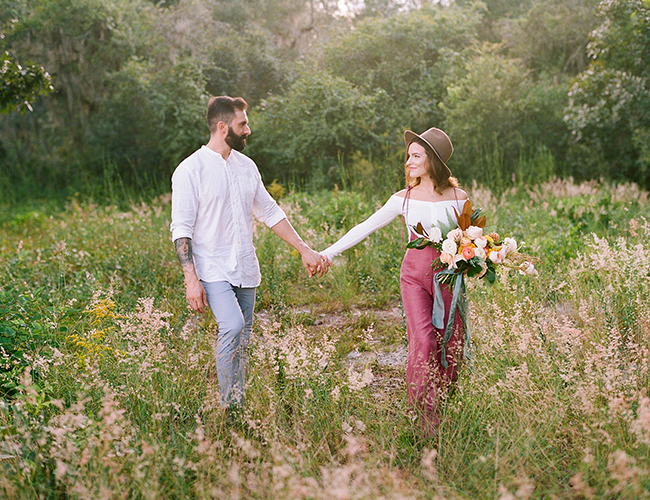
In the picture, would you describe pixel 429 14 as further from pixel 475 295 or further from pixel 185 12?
pixel 475 295

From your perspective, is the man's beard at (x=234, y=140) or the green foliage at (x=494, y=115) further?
the green foliage at (x=494, y=115)

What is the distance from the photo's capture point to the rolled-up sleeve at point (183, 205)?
3.32 m

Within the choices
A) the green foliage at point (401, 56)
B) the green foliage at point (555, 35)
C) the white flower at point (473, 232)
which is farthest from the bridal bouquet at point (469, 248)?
the green foliage at point (555, 35)

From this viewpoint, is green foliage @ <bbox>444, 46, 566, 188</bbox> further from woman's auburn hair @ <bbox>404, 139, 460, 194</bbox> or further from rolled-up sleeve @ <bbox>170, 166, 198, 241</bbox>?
rolled-up sleeve @ <bbox>170, 166, 198, 241</bbox>

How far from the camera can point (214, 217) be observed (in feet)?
11.2

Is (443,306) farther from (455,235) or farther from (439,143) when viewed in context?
(439,143)

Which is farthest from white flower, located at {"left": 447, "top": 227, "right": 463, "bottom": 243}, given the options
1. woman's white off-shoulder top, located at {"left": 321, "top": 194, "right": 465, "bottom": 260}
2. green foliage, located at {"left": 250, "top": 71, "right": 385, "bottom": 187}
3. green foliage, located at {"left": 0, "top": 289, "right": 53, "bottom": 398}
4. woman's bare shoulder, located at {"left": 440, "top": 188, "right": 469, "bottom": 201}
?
green foliage, located at {"left": 250, "top": 71, "right": 385, "bottom": 187}

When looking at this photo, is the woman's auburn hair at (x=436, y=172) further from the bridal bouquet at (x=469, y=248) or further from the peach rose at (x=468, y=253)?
the peach rose at (x=468, y=253)

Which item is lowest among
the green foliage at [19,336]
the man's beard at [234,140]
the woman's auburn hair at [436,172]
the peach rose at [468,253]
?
the green foliage at [19,336]

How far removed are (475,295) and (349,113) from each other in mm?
9617

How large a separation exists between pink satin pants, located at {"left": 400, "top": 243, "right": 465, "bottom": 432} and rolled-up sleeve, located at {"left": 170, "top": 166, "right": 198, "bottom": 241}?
1322 millimetres

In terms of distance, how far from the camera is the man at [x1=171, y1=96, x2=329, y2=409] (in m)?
3.29

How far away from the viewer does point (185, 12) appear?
1747 cm

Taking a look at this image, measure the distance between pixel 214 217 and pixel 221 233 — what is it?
0.35 feet
